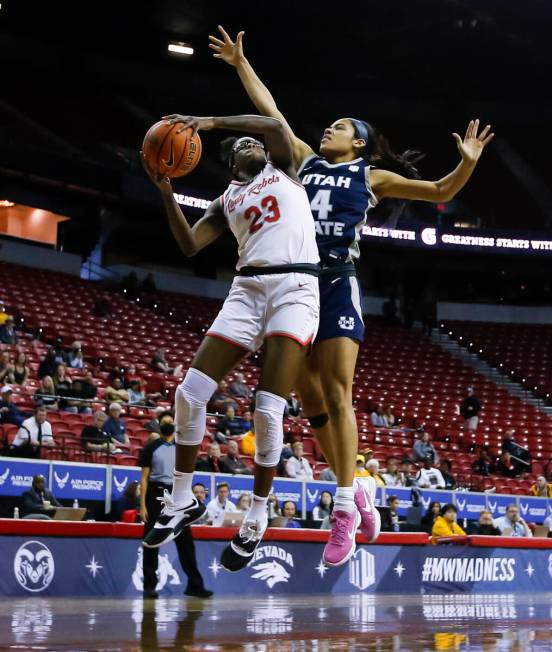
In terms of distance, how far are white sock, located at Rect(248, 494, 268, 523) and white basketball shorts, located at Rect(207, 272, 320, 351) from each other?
Answer: 79 cm

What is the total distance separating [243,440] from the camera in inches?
632

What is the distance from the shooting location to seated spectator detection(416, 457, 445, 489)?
1766 centimetres

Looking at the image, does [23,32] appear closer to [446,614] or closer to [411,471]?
[411,471]

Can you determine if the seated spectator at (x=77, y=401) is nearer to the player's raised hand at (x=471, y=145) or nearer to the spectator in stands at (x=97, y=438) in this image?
the spectator in stands at (x=97, y=438)

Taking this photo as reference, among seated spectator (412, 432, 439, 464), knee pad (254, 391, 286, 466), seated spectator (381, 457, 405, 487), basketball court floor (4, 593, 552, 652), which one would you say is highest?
seated spectator (412, 432, 439, 464)

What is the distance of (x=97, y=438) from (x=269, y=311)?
9.38 meters

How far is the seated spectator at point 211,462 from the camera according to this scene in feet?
44.8

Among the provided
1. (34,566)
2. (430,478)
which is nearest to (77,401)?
(430,478)

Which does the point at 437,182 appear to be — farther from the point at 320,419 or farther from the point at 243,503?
the point at 243,503

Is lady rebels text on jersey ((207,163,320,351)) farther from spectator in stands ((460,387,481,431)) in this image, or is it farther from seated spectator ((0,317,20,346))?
spectator in stands ((460,387,481,431))

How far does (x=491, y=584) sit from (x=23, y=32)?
77.6ft

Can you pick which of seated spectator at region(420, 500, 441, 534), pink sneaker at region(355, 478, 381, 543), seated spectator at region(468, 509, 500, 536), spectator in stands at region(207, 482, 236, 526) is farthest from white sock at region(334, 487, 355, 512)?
seated spectator at region(468, 509, 500, 536)

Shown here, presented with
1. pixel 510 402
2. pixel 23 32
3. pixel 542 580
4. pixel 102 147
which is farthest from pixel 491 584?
pixel 23 32

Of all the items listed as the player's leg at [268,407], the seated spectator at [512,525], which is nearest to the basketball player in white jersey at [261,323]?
the player's leg at [268,407]
